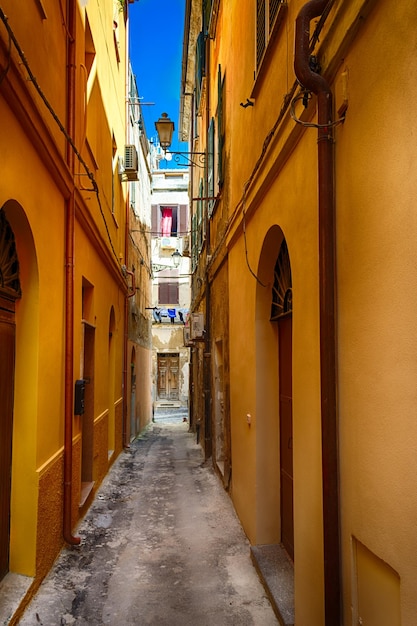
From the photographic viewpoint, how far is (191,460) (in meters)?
11.3

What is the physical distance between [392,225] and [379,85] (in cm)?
71

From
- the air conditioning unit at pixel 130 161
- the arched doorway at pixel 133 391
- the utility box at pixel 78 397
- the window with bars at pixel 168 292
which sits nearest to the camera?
the utility box at pixel 78 397

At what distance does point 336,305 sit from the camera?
122 inches

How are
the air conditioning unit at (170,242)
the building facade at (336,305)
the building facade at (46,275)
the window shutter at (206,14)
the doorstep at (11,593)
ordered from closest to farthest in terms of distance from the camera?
1. the building facade at (336,305)
2. the doorstep at (11,593)
3. the building facade at (46,275)
4. the window shutter at (206,14)
5. the air conditioning unit at (170,242)

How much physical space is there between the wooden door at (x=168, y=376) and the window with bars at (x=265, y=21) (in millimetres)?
24178

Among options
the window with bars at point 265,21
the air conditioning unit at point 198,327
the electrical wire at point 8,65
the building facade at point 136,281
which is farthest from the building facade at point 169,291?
the electrical wire at point 8,65

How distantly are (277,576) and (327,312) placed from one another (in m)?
2.81

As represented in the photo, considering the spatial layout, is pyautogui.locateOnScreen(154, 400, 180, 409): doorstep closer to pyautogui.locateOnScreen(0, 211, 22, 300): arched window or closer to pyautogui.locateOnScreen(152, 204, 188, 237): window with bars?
pyautogui.locateOnScreen(152, 204, 188, 237): window with bars

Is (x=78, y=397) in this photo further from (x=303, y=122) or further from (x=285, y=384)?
(x=303, y=122)

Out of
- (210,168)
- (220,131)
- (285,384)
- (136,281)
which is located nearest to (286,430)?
(285,384)

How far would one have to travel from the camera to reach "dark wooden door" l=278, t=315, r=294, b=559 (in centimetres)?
502

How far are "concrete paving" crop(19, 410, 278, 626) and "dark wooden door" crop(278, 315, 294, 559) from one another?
0.55 meters

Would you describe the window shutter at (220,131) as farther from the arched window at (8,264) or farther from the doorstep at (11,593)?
the doorstep at (11,593)

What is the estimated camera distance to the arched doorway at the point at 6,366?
4.16 meters
